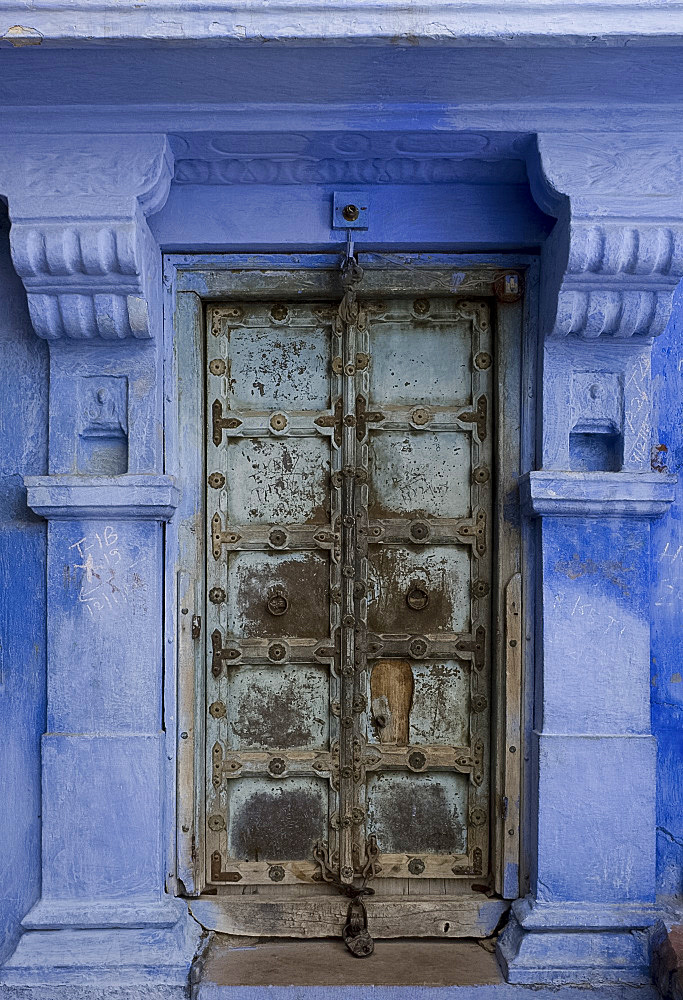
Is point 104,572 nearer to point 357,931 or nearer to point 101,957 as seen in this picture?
point 101,957

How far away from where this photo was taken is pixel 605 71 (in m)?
2.21

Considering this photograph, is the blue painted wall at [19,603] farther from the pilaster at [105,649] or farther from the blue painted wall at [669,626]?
the blue painted wall at [669,626]

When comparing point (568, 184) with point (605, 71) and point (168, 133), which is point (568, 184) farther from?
point (168, 133)

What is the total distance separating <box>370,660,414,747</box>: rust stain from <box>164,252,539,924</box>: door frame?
0.28m

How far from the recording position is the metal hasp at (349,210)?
2.66 meters

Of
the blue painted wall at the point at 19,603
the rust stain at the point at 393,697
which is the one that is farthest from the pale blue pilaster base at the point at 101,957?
the rust stain at the point at 393,697

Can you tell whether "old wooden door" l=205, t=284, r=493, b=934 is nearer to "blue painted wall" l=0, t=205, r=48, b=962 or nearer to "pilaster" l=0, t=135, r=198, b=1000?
"pilaster" l=0, t=135, r=198, b=1000

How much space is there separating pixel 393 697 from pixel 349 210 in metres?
1.57

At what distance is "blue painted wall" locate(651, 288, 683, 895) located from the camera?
8.68 ft

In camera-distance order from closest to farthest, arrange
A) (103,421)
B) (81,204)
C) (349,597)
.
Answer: (81,204) < (103,421) < (349,597)

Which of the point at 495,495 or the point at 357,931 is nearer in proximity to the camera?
the point at 357,931

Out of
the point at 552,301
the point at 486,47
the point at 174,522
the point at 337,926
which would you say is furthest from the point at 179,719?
the point at 486,47

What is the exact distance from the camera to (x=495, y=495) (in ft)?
9.12

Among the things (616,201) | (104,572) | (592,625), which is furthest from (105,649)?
(616,201)
